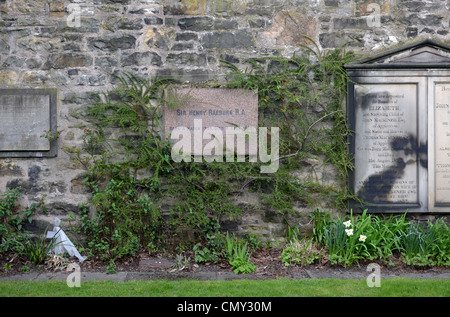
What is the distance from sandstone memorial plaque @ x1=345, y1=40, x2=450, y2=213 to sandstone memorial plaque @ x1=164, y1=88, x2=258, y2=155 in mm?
1344

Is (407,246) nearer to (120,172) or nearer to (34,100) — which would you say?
(120,172)

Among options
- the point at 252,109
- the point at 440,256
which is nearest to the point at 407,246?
the point at 440,256

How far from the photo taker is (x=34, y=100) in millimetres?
5402

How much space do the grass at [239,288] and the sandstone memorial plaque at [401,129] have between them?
1.41m

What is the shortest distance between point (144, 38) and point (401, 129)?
362 cm

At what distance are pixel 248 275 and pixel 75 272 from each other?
1944 mm

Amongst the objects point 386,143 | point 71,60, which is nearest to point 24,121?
point 71,60

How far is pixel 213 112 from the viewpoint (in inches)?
214

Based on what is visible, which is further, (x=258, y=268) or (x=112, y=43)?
(x=112, y=43)

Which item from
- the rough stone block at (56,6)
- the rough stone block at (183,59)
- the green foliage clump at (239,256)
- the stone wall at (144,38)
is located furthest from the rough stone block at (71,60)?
the green foliage clump at (239,256)

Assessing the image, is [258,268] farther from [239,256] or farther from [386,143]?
[386,143]

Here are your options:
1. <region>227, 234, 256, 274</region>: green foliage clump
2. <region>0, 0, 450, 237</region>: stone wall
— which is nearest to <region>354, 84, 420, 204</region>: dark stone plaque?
<region>0, 0, 450, 237</region>: stone wall

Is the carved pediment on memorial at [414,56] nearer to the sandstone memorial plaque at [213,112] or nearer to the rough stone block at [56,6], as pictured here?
the sandstone memorial plaque at [213,112]

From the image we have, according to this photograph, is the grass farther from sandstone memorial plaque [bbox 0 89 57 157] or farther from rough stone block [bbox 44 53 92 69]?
rough stone block [bbox 44 53 92 69]
